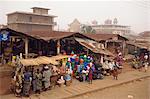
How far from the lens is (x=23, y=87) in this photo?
10562mm

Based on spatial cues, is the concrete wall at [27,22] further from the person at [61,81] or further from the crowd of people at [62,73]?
the person at [61,81]

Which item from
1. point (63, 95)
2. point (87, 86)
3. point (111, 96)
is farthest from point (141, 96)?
point (63, 95)

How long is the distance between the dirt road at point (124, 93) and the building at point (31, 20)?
2359 cm

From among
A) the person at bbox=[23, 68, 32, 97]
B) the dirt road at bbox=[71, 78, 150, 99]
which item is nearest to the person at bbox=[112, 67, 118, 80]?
the dirt road at bbox=[71, 78, 150, 99]

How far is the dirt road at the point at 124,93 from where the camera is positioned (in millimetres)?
11633

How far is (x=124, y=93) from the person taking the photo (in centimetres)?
1245

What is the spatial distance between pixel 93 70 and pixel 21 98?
18.2ft

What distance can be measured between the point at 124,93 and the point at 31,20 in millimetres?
27713

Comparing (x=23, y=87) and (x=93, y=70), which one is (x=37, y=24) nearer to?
(x=93, y=70)

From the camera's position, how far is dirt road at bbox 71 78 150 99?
11.6m

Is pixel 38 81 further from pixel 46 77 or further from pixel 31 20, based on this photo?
pixel 31 20

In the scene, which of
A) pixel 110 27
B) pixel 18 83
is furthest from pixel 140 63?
pixel 110 27

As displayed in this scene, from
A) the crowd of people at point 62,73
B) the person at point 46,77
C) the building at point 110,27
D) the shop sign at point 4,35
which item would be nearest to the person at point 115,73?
the crowd of people at point 62,73

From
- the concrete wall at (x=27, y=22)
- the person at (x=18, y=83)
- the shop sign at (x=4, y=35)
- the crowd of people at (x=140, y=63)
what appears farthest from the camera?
the concrete wall at (x=27, y=22)
